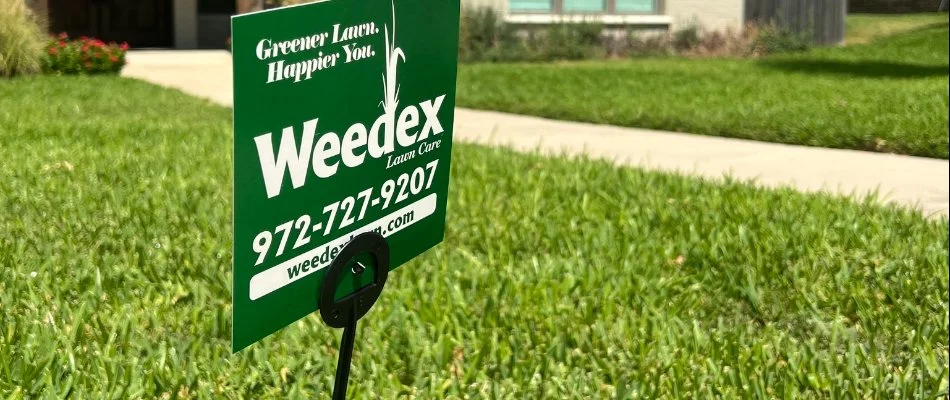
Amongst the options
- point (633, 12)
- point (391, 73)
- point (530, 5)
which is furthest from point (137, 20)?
point (391, 73)

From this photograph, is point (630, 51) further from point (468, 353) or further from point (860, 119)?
point (468, 353)

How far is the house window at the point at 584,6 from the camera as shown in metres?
23.2

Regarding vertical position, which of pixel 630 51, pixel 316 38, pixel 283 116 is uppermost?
pixel 316 38

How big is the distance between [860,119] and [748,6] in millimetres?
13968

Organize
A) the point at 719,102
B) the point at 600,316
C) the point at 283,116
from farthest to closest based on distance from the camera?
1. the point at 719,102
2. the point at 600,316
3. the point at 283,116

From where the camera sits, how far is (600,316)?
15.1 ft

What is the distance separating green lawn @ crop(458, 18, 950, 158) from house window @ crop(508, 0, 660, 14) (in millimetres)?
2237

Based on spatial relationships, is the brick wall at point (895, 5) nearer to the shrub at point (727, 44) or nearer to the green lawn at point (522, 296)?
the green lawn at point (522, 296)

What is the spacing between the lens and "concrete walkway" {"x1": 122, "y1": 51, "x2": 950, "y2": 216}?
802 centimetres

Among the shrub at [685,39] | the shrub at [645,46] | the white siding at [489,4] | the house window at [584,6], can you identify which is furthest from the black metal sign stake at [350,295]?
Answer: the shrub at [685,39]

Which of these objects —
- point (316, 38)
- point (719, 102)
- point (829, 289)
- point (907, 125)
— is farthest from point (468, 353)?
point (719, 102)

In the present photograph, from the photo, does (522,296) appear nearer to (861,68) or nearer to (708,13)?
(861,68)

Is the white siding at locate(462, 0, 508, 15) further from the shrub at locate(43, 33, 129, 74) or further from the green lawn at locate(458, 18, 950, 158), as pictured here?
the shrub at locate(43, 33, 129, 74)

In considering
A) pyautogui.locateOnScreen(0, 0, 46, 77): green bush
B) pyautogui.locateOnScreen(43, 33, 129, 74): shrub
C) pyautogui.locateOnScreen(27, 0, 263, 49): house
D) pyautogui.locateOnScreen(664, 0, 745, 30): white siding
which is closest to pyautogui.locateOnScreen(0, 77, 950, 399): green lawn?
pyautogui.locateOnScreen(0, 0, 46, 77): green bush
